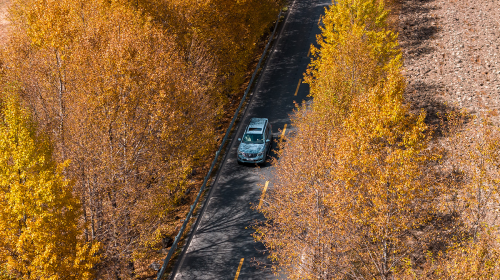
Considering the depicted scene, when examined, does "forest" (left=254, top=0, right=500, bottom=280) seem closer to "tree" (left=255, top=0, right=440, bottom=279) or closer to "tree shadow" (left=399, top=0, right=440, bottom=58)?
"tree" (left=255, top=0, right=440, bottom=279)

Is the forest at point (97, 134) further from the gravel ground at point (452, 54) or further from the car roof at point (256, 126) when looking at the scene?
the gravel ground at point (452, 54)

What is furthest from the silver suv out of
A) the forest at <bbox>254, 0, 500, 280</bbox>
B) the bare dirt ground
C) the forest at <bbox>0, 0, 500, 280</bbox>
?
the bare dirt ground

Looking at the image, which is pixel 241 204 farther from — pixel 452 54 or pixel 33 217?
pixel 452 54

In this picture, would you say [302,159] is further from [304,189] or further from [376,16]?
→ [376,16]

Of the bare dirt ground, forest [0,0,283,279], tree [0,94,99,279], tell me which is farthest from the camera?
the bare dirt ground

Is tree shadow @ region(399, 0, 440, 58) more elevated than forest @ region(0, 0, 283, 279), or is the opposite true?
forest @ region(0, 0, 283, 279)
